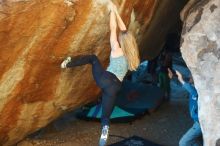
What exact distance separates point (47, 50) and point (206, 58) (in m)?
1.75

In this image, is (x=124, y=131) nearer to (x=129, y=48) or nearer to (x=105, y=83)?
(x=105, y=83)

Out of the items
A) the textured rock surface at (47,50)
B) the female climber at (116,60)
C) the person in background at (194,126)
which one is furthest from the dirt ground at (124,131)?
the female climber at (116,60)

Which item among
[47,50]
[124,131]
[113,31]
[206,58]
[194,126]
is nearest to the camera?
[113,31]

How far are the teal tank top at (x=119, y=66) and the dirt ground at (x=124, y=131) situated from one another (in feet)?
6.41

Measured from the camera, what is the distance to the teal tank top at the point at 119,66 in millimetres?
5441

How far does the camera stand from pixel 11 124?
637 cm

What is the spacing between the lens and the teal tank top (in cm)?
544

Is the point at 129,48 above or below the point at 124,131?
above

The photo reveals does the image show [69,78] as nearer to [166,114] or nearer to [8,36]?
[8,36]

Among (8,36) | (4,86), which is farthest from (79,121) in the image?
(8,36)

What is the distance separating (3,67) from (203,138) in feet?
7.47

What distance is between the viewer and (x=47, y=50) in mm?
5777

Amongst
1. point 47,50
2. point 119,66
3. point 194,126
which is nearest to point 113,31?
point 119,66

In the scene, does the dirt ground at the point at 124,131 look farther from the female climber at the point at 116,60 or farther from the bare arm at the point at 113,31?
the bare arm at the point at 113,31
